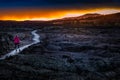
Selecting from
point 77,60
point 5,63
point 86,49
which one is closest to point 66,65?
point 77,60

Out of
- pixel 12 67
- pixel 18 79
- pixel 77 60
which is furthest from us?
pixel 77 60

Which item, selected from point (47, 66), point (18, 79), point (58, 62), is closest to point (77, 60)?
point (58, 62)

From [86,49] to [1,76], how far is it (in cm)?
3007

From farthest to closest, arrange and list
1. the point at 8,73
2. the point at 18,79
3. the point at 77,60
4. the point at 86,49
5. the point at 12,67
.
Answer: the point at 86,49 < the point at 77,60 < the point at 12,67 < the point at 8,73 < the point at 18,79

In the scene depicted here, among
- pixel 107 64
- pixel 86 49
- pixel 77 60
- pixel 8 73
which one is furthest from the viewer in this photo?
pixel 86 49

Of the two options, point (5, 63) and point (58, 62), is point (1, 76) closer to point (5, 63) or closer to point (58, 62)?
point (5, 63)

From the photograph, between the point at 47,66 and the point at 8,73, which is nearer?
the point at 8,73

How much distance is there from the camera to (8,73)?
117 feet

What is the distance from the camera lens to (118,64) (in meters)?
43.0

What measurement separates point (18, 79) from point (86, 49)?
3015 centimetres

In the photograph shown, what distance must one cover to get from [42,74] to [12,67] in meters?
5.32

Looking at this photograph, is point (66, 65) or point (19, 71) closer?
point (19, 71)

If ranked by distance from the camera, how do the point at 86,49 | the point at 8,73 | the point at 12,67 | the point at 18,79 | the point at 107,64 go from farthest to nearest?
the point at 86,49, the point at 107,64, the point at 12,67, the point at 8,73, the point at 18,79

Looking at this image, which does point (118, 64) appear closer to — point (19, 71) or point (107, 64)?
point (107, 64)
